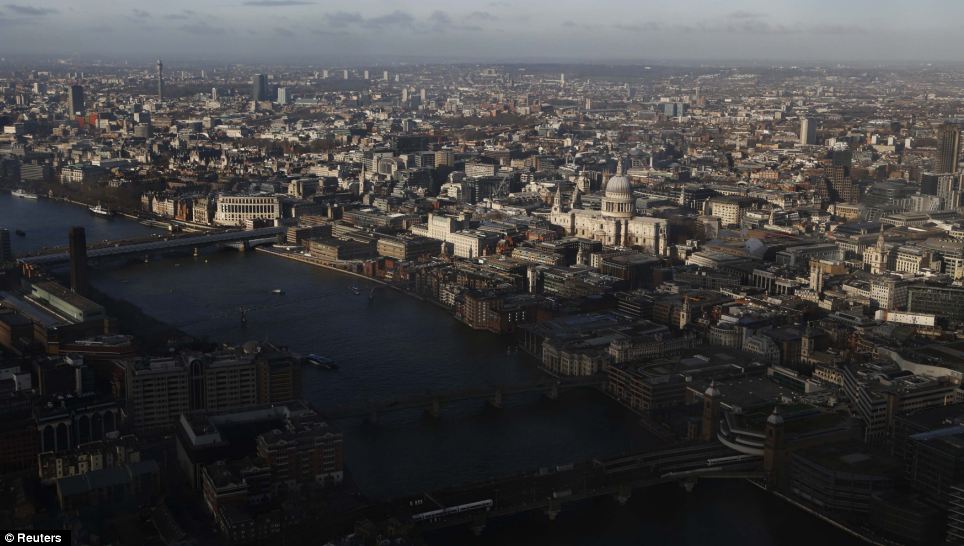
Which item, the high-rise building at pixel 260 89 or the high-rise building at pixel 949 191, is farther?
the high-rise building at pixel 260 89

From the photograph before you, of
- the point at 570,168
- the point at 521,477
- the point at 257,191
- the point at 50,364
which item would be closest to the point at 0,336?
the point at 50,364

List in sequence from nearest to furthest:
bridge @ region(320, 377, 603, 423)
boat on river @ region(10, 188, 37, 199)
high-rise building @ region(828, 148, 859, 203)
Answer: bridge @ region(320, 377, 603, 423) → high-rise building @ region(828, 148, 859, 203) → boat on river @ region(10, 188, 37, 199)

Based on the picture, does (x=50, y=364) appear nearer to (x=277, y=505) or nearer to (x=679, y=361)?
(x=277, y=505)

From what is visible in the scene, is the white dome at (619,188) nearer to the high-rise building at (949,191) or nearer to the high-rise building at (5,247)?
the high-rise building at (949,191)

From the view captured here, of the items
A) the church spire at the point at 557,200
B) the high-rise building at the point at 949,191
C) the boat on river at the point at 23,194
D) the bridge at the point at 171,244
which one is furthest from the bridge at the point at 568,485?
the boat on river at the point at 23,194

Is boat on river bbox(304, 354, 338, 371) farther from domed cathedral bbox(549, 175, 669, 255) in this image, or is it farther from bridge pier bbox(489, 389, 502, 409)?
domed cathedral bbox(549, 175, 669, 255)

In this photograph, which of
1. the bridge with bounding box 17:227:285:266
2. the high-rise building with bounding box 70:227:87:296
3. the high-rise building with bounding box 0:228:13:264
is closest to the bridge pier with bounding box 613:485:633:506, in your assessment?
the high-rise building with bounding box 70:227:87:296
